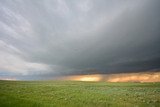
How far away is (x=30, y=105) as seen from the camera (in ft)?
78.0

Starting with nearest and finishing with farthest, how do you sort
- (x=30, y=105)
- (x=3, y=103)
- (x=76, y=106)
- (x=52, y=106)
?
(x=3, y=103), (x=30, y=105), (x=52, y=106), (x=76, y=106)

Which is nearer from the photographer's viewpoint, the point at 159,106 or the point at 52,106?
the point at 52,106

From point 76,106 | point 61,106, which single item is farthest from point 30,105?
point 76,106

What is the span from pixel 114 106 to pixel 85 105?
502 cm

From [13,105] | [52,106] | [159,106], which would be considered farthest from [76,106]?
[159,106]

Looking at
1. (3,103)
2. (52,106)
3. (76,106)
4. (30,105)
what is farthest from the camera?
(76,106)

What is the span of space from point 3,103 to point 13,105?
125 centimetres

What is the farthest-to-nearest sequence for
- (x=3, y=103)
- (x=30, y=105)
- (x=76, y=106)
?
1. (x=76, y=106)
2. (x=30, y=105)
3. (x=3, y=103)

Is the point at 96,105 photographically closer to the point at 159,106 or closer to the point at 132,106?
the point at 132,106

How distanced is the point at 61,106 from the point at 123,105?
1128cm

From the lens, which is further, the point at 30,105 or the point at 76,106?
the point at 76,106

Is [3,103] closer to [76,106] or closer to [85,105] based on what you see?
[76,106]

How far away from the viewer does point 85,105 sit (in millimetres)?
30219

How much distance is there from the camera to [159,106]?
29141mm
